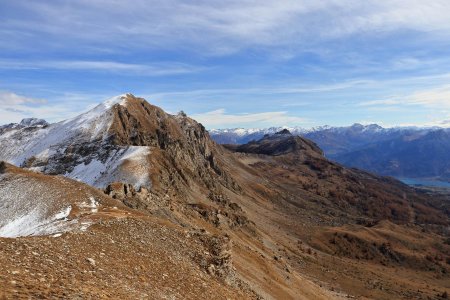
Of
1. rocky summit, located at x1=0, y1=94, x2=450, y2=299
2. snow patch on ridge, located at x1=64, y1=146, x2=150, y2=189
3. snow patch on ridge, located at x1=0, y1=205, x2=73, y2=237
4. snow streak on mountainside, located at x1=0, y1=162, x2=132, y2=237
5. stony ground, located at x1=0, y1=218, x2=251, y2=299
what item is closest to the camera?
stony ground, located at x1=0, y1=218, x2=251, y2=299

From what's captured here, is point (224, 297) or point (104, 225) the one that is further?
point (104, 225)

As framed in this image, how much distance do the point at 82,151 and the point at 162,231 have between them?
208 feet

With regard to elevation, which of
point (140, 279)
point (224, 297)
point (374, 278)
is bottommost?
point (374, 278)

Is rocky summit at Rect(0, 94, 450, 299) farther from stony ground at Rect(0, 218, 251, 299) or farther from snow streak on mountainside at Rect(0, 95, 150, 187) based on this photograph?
snow streak on mountainside at Rect(0, 95, 150, 187)

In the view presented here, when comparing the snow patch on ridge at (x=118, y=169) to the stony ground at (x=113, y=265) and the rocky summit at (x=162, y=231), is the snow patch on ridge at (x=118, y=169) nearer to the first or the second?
the rocky summit at (x=162, y=231)

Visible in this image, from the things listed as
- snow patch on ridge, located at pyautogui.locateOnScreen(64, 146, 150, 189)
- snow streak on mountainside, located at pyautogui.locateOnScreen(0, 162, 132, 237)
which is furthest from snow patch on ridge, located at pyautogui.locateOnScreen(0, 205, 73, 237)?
snow patch on ridge, located at pyautogui.locateOnScreen(64, 146, 150, 189)

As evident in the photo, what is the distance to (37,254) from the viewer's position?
70.4 ft

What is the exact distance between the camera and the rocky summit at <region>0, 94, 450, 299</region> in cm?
2317

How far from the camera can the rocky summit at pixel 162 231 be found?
2317cm

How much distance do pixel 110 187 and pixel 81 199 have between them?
966 centimetres

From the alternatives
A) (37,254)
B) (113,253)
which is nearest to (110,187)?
(113,253)

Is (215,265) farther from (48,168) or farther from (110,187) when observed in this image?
(48,168)

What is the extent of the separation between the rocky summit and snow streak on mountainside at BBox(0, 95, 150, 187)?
379 mm

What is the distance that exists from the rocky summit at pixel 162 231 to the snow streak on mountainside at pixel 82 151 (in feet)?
1.24
